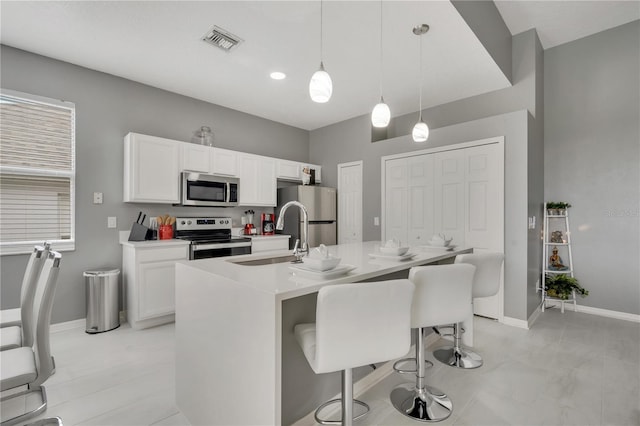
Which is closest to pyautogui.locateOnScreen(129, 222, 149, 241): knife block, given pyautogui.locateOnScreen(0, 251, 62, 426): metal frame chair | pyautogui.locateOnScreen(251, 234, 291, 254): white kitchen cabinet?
pyautogui.locateOnScreen(251, 234, 291, 254): white kitchen cabinet

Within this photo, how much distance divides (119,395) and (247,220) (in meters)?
2.87

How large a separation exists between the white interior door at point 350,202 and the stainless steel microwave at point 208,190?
70.1 inches

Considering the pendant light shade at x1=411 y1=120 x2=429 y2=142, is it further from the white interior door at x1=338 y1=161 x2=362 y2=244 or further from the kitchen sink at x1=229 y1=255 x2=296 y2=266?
the white interior door at x1=338 y1=161 x2=362 y2=244

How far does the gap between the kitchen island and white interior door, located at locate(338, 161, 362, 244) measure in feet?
9.58

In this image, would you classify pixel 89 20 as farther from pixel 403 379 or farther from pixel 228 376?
pixel 403 379

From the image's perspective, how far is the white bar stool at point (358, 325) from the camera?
1.21 meters

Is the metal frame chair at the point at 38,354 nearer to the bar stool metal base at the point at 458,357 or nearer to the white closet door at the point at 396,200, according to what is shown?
the bar stool metal base at the point at 458,357

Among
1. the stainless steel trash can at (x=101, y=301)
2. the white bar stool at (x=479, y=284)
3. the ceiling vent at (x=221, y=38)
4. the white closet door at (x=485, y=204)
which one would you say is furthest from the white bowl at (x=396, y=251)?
the stainless steel trash can at (x=101, y=301)

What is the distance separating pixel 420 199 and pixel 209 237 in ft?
9.12

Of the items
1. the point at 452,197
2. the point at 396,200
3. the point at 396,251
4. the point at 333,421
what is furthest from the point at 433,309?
the point at 396,200

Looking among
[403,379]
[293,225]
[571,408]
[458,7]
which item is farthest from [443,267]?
[293,225]

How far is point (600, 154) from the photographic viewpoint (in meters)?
3.65

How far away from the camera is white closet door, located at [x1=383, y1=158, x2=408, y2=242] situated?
4281mm

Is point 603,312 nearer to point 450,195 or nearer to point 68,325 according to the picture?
point 450,195
